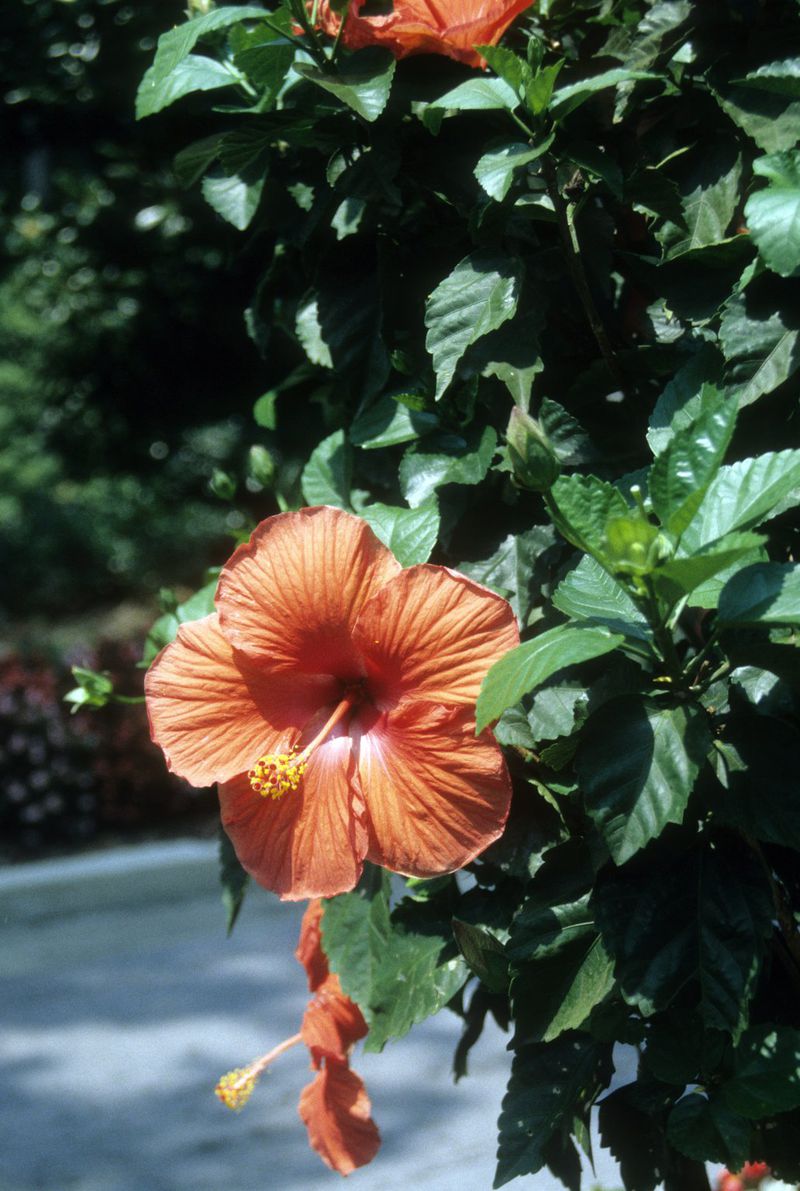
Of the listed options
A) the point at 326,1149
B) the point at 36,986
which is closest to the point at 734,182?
the point at 326,1149

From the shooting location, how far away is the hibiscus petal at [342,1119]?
3.68 ft

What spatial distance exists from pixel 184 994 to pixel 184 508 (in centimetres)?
388

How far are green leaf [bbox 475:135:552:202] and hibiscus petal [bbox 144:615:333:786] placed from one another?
345 millimetres

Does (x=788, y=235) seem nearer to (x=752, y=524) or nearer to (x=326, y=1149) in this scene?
(x=752, y=524)

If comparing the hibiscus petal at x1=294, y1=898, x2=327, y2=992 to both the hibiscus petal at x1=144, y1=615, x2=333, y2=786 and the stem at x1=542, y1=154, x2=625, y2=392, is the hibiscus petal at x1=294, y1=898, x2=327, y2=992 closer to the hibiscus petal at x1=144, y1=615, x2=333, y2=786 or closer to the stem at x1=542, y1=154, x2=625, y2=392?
the hibiscus petal at x1=144, y1=615, x2=333, y2=786

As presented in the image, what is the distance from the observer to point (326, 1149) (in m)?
1.13

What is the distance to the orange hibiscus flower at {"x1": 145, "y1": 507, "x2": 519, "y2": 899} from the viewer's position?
80 cm

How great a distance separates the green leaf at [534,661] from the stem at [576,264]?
0.27 metres

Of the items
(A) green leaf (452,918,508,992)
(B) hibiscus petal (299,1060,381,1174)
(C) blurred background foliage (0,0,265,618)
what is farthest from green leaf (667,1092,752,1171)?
(C) blurred background foliage (0,0,265,618)

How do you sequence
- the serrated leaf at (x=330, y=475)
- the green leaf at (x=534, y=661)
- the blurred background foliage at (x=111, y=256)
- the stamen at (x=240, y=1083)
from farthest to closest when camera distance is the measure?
the blurred background foliage at (x=111, y=256) → the stamen at (x=240, y=1083) → the serrated leaf at (x=330, y=475) → the green leaf at (x=534, y=661)

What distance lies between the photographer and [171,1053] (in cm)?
364

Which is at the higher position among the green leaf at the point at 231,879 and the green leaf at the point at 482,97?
the green leaf at the point at 482,97

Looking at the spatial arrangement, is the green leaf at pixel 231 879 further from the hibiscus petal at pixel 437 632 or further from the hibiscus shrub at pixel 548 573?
the hibiscus petal at pixel 437 632

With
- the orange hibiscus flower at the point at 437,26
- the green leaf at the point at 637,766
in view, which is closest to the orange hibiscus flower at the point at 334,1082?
the green leaf at the point at 637,766
